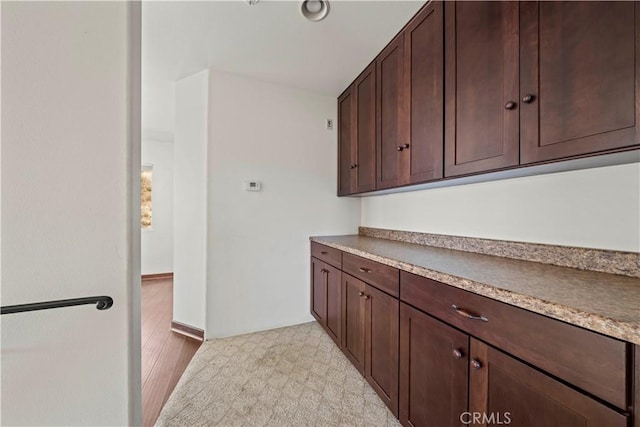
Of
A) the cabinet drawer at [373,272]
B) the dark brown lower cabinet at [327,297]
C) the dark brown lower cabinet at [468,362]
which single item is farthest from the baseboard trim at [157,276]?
the dark brown lower cabinet at [468,362]

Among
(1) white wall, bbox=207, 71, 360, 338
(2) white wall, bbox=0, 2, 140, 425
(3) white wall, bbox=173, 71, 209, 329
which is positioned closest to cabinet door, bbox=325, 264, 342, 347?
(1) white wall, bbox=207, 71, 360, 338

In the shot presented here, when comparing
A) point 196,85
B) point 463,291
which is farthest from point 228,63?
point 463,291

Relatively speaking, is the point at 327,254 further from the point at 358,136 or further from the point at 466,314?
the point at 466,314

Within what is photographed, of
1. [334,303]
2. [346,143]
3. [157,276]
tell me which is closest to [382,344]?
[334,303]

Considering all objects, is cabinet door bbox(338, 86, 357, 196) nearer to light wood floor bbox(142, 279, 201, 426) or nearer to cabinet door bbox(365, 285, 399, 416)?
cabinet door bbox(365, 285, 399, 416)

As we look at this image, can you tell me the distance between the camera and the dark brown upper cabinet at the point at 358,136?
2000 mm

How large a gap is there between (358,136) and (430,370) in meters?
1.83

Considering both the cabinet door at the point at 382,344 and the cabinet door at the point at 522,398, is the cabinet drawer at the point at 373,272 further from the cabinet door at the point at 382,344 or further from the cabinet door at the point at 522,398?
the cabinet door at the point at 522,398

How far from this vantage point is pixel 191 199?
2.29 metres

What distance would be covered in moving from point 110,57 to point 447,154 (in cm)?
A: 147

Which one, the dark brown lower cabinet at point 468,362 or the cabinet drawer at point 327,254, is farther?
the cabinet drawer at point 327,254

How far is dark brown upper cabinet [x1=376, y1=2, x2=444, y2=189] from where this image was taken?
1375mm

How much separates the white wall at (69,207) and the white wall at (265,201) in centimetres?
146

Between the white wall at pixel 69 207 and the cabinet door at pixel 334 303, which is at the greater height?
the white wall at pixel 69 207
